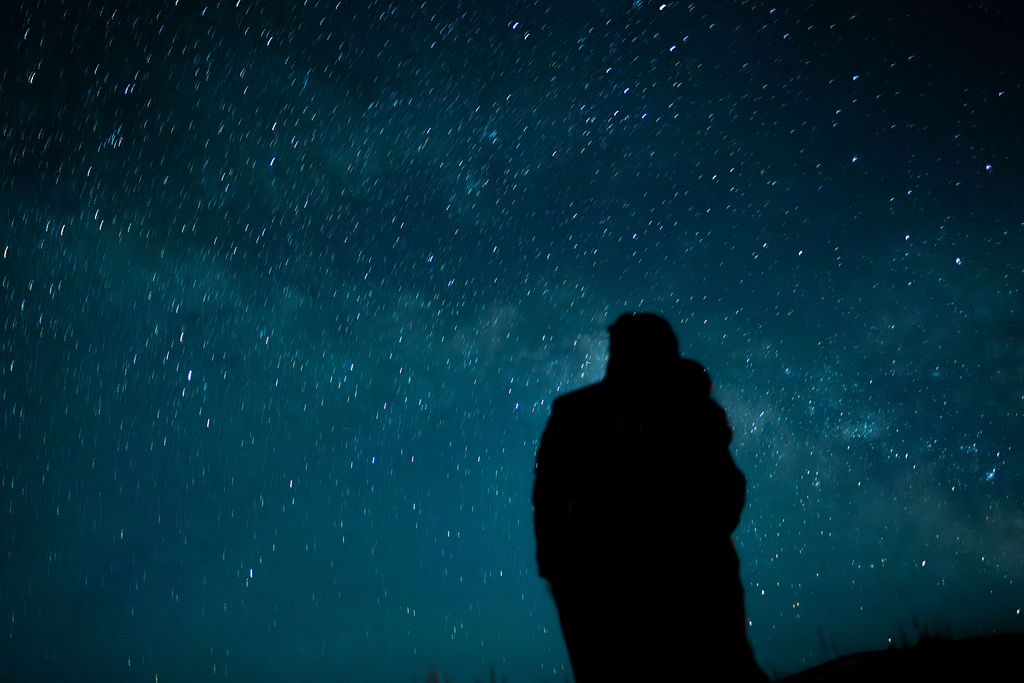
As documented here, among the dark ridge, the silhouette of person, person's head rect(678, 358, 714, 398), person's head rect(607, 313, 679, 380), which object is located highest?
person's head rect(607, 313, 679, 380)

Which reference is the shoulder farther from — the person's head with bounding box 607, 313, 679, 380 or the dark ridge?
the dark ridge

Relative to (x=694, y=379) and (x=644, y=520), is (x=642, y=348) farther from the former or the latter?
(x=644, y=520)

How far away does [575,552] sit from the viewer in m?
1.75

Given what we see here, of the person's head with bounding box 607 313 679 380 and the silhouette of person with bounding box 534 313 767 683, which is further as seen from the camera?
the person's head with bounding box 607 313 679 380

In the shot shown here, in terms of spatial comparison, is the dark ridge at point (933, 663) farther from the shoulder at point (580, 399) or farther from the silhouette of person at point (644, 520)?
the shoulder at point (580, 399)

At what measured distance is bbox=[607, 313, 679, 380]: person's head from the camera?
1982 mm

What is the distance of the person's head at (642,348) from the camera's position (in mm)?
1982

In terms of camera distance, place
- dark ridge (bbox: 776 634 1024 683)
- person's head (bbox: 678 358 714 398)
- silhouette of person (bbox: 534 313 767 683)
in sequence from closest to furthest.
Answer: silhouette of person (bbox: 534 313 767 683) < dark ridge (bbox: 776 634 1024 683) < person's head (bbox: 678 358 714 398)

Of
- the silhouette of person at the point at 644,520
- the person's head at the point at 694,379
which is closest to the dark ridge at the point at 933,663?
the silhouette of person at the point at 644,520

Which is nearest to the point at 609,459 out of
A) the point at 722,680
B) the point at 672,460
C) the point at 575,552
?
the point at 672,460

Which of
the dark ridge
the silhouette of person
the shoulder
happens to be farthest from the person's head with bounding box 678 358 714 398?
the dark ridge

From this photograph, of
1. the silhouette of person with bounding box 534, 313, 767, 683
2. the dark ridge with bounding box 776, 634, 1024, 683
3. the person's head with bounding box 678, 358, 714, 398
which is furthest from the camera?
the person's head with bounding box 678, 358, 714, 398

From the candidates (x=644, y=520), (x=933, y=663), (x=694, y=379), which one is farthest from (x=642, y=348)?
(x=933, y=663)

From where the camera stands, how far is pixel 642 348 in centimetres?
199
